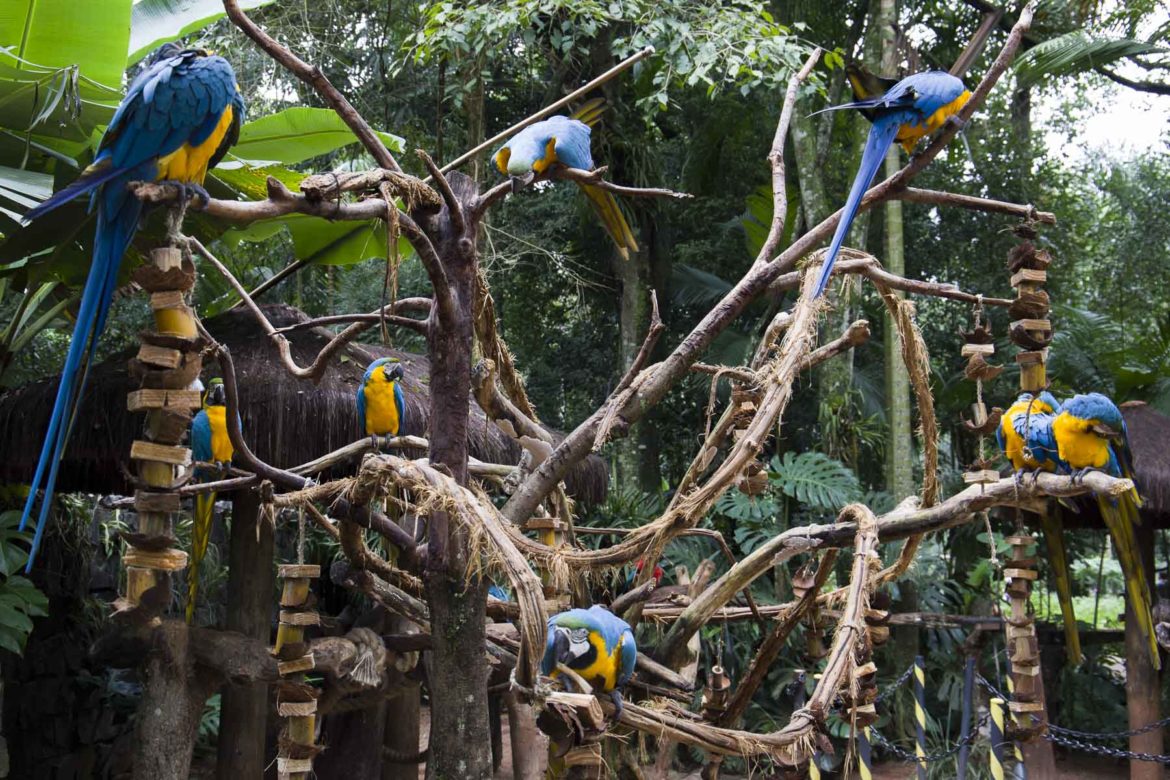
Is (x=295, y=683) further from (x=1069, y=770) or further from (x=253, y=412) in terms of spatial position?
(x=1069, y=770)

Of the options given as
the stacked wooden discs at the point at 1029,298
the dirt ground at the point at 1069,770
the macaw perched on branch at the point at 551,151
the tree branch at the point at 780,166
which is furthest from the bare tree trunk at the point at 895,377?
the macaw perched on branch at the point at 551,151

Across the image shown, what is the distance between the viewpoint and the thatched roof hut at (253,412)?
347cm

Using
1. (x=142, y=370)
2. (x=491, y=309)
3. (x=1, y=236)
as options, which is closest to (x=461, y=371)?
(x=491, y=309)

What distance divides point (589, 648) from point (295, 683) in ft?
2.86

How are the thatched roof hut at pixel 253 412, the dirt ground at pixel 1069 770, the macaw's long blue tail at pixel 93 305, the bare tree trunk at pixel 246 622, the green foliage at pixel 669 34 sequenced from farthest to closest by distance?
the dirt ground at pixel 1069 770 → the green foliage at pixel 669 34 → the bare tree trunk at pixel 246 622 → the thatched roof hut at pixel 253 412 → the macaw's long blue tail at pixel 93 305

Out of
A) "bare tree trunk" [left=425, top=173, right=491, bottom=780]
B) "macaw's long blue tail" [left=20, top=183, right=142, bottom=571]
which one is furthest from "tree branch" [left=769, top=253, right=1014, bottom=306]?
"macaw's long blue tail" [left=20, top=183, right=142, bottom=571]

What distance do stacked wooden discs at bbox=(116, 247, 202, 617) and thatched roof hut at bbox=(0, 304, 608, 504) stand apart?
1.66m

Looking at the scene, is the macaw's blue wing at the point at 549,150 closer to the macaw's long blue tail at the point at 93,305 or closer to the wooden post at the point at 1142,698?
the macaw's long blue tail at the point at 93,305

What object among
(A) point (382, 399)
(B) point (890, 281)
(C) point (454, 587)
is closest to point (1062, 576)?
(B) point (890, 281)

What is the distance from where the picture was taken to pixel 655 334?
2133 millimetres

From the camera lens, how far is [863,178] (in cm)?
203

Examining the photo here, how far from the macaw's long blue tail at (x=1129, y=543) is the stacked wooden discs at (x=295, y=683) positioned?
2021 millimetres

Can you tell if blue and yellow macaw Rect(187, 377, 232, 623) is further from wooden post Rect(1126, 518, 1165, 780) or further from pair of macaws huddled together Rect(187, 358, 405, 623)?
wooden post Rect(1126, 518, 1165, 780)

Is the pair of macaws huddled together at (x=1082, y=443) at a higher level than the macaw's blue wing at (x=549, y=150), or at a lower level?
lower
